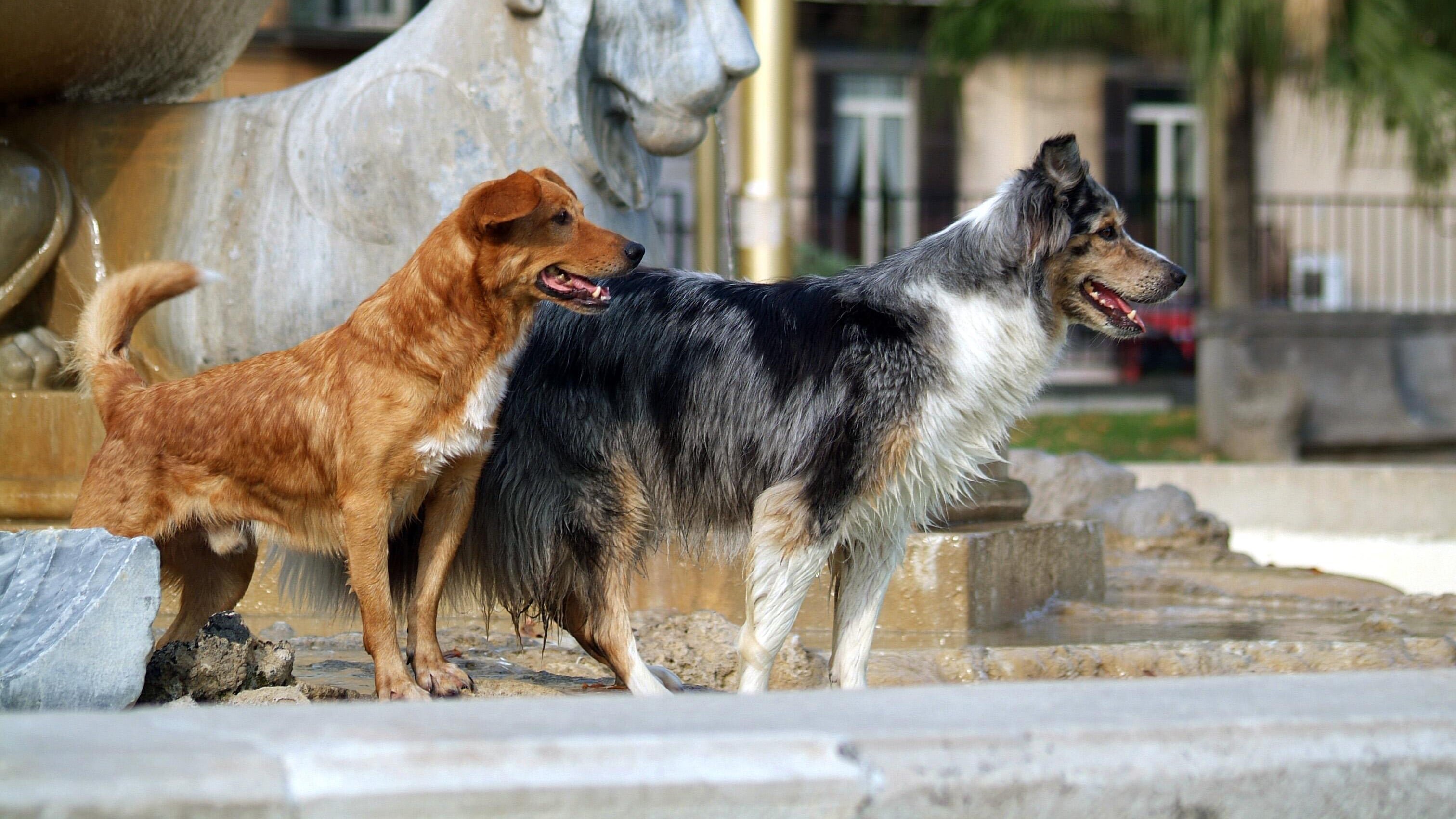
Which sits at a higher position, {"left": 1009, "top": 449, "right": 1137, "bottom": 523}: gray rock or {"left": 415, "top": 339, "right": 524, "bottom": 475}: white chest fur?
{"left": 415, "top": 339, "right": 524, "bottom": 475}: white chest fur

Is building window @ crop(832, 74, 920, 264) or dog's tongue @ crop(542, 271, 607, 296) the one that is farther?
building window @ crop(832, 74, 920, 264)

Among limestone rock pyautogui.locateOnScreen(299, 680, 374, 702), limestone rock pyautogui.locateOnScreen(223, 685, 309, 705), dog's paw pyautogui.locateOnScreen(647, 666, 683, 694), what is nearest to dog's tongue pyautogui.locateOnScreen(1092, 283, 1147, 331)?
dog's paw pyautogui.locateOnScreen(647, 666, 683, 694)

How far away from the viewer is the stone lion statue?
476cm

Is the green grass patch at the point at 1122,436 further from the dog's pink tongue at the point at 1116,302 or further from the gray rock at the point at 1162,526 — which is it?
the dog's pink tongue at the point at 1116,302

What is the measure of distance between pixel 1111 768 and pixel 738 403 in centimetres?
166

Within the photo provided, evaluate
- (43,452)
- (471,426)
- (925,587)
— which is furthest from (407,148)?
(925,587)

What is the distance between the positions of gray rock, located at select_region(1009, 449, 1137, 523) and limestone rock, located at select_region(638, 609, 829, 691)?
308cm

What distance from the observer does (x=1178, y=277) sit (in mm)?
3850

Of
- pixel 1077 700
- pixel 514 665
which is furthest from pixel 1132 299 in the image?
pixel 514 665

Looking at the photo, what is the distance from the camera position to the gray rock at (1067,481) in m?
7.43

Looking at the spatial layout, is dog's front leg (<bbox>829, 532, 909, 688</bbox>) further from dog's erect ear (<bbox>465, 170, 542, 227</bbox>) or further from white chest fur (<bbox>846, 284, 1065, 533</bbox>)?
dog's erect ear (<bbox>465, 170, 542, 227</bbox>)

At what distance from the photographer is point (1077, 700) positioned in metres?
2.39

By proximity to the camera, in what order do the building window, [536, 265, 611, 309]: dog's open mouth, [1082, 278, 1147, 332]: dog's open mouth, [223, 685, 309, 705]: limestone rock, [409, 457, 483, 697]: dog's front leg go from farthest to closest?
the building window
[1082, 278, 1147, 332]: dog's open mouth
[409, 457, 483, 697]: dog's front leg
[536, 265, 611, 309]: dog's open mouth
[223, 685, 309, 705]: limestone rock

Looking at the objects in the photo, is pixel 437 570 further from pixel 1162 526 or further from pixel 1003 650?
pixel 1162 526
